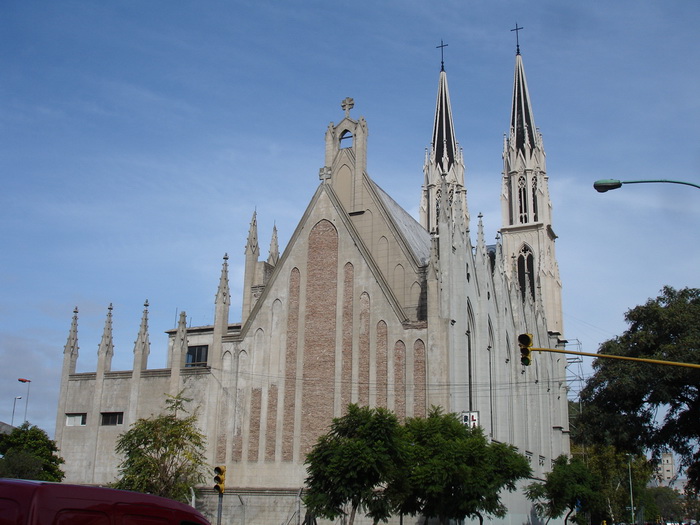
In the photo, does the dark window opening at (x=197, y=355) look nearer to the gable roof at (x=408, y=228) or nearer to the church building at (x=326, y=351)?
the church building at (x=326, y=351)

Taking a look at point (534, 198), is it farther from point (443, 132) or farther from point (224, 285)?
point (224, 285)

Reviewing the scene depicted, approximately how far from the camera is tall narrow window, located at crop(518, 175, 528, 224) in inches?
3307

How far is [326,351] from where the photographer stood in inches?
1620

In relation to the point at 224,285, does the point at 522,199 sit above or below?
above

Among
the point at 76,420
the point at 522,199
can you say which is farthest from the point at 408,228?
the point at 522,199

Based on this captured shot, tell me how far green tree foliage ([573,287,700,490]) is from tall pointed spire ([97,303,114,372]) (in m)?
28.6

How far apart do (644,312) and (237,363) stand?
23893 millimetres

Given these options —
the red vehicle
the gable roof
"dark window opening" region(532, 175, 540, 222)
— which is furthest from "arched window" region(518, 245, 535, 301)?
the red vehicle

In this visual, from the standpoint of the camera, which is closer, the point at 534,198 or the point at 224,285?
the point at 224,285

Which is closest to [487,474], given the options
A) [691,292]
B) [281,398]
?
[281,398]

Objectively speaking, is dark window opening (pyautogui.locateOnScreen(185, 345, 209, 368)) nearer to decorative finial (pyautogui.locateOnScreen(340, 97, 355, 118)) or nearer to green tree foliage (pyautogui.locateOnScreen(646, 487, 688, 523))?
decorative finial (pyautogui.locateOnScreen(340, 97, 355, 118))

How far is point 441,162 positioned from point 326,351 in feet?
161

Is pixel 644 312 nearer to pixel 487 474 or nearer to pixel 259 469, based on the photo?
pixel 487 474

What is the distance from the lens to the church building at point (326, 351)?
128 ft
